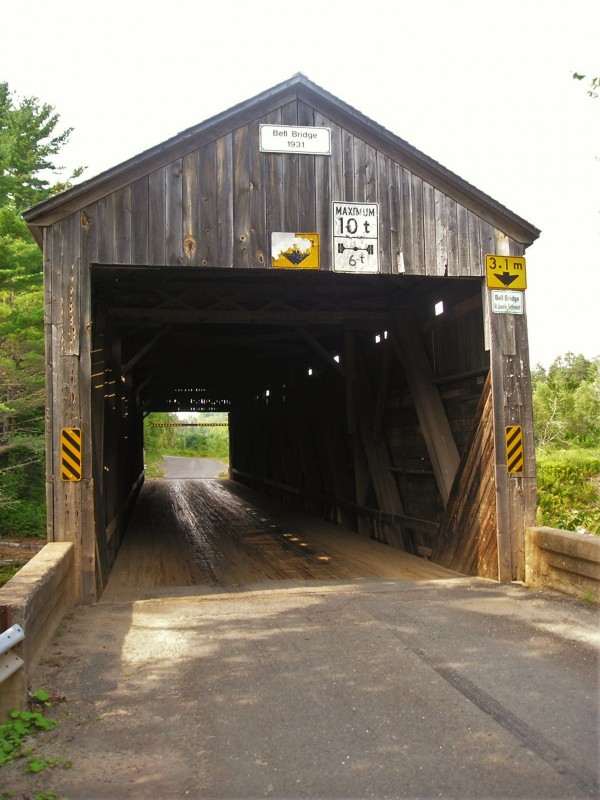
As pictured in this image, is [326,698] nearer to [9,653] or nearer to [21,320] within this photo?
[9,653]

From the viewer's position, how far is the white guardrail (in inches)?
148

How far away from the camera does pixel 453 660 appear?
4719 mm

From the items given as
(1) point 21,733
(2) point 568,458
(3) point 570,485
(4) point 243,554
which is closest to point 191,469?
(2) point 568,458

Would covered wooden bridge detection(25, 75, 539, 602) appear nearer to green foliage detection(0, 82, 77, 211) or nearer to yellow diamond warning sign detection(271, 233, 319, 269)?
yellow diamond warning sign detection(271, 233, 319, 269)

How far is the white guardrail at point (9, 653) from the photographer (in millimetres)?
3767

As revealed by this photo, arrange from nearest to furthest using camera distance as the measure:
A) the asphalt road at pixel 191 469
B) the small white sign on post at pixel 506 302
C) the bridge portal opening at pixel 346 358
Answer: the small white sign on post at pixel 506 302
the bridge portal opening at pixel 346 358
the asphalt road at pixel 191 469

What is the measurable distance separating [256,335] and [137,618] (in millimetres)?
8043

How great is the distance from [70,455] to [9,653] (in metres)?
3.17

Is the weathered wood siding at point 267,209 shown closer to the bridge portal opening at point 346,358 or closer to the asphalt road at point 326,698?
the bridge portal opening at point 346,358

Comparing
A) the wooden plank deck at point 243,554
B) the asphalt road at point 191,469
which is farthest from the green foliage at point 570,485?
the asphalt road at point 191,469

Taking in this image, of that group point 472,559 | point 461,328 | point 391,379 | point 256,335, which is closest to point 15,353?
point 256,335

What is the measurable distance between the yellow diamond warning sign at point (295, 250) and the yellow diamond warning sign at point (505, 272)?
188 cm

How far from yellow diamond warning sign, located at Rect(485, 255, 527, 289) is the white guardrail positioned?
581 centimetres

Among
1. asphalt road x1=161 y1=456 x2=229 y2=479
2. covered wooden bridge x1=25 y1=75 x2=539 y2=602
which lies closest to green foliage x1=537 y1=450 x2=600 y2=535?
covered wooden bridge x1=25 y1=75 x2=539 y2=602
